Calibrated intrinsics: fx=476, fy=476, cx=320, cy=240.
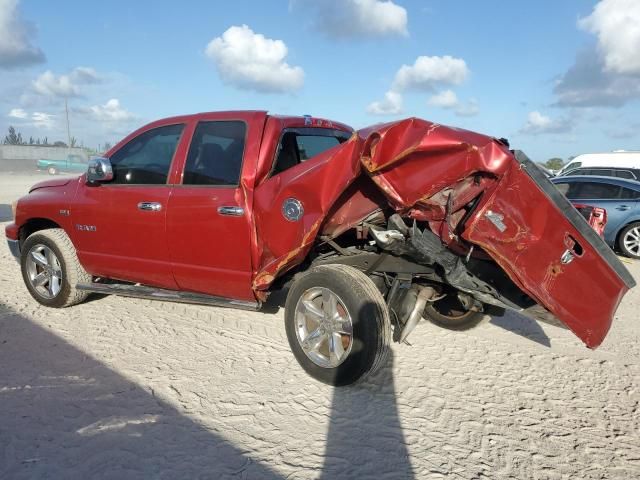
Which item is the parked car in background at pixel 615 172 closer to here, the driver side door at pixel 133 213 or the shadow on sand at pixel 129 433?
the driver side door at pixel 133 213

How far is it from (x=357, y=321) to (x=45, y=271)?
11.8 feet

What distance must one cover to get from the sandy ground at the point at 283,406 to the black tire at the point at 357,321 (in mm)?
167

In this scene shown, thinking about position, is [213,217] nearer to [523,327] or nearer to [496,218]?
[496,218]

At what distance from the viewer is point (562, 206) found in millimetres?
2832

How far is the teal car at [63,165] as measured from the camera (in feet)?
132

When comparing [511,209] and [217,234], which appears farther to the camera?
[217,234]

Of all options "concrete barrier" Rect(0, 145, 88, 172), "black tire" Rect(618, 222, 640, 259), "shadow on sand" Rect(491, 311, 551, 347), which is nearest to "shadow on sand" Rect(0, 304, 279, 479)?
"shadow on sand" Rect(491, 311, 551, 347)

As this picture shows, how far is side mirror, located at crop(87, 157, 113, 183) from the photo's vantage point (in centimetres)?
438

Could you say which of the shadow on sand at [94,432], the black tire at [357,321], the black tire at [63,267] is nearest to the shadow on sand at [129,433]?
the shadow on sand at [94,432]

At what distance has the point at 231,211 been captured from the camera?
371 cm

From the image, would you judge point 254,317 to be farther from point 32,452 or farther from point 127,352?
point 32,452

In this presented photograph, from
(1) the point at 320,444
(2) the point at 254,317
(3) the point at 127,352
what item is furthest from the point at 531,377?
(3) the point at 127,352

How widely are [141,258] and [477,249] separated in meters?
2.94

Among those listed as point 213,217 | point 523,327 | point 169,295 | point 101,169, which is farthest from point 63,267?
point 523,327
